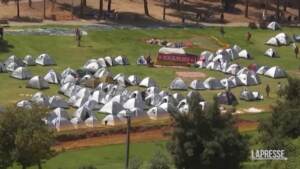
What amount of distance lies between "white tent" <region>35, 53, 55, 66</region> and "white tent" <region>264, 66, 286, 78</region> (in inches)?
897

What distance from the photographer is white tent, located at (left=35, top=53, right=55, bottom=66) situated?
239 feet

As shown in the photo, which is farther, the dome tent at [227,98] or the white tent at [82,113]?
the dome tent at [227,98]

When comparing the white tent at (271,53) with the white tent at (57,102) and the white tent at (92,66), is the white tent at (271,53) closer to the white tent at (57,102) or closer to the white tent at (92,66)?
the white tent at (92,66)

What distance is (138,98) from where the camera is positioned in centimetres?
5991

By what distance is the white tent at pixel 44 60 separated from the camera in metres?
72.9

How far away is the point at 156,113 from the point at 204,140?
2190 centimetres

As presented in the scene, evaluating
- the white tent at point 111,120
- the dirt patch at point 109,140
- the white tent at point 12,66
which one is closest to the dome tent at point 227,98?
Answer: the dirt patch at point 109,140

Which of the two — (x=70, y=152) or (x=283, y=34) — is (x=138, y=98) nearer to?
(x=70, y=152)

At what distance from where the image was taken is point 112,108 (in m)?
57.6

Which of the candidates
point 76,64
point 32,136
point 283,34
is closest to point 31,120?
point 32,136

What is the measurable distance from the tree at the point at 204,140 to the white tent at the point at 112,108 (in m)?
21.3

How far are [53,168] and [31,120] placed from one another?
242 inches

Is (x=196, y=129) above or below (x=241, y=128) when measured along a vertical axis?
above

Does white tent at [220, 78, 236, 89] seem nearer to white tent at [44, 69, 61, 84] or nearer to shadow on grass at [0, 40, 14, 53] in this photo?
white tent at [44, 69, 61, 84]
